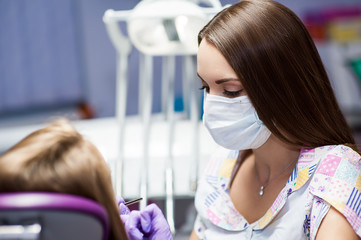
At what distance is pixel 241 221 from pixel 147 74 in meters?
0.91

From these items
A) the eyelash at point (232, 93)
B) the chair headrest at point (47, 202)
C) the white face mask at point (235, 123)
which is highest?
the chair headrest at point (47, 202)

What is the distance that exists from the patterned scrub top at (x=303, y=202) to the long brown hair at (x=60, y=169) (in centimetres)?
58

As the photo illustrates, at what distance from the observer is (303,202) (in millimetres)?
1383

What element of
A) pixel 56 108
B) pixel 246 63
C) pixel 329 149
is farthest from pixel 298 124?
pixel 56 108

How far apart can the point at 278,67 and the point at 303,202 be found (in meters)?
0.37

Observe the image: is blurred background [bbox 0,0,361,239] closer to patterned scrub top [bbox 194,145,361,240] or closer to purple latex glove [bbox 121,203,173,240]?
patterned scrub top [bbox 194,145,361,240]

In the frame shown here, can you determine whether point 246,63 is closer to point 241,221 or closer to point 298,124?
Result: point 298,124

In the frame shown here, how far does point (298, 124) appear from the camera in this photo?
1365 mm

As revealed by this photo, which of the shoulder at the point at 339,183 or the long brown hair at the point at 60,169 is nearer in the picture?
the long brown hair at the point at 60,169

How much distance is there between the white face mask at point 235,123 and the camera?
1.37 meters

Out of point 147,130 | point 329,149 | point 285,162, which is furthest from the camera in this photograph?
point 147,130

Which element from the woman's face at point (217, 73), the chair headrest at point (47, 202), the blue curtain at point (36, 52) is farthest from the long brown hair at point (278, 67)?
the blue curtain at point (36, 52)

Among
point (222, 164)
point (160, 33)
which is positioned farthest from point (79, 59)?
point (222, 164)

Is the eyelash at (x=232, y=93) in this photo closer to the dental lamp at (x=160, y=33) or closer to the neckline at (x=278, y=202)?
the neckline at (x=278, y=202)
